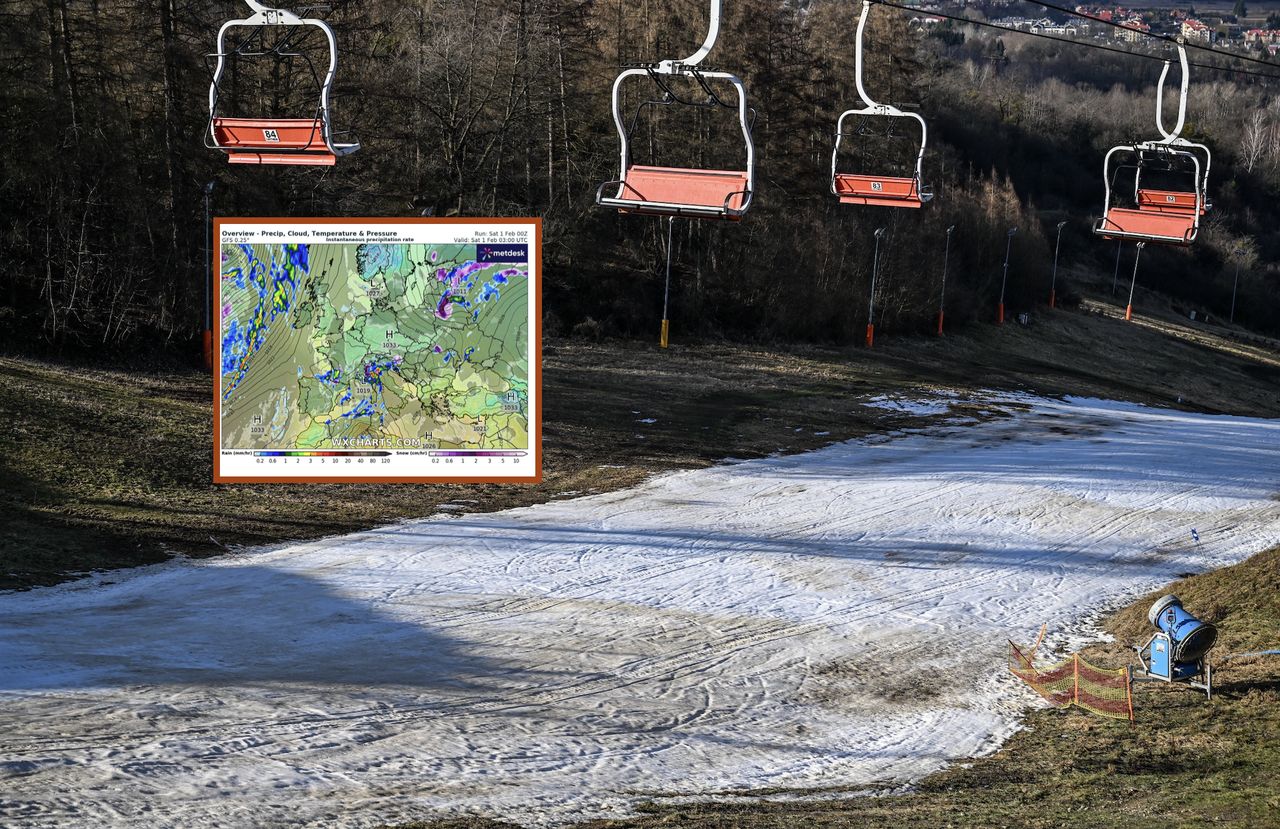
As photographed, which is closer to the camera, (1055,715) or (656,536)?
(1055,715)

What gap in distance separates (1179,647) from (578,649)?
7685 mm

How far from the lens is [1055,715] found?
15.0 m

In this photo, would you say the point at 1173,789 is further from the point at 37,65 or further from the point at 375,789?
the point at 37,65

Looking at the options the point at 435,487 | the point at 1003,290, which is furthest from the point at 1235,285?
the point at 435,487

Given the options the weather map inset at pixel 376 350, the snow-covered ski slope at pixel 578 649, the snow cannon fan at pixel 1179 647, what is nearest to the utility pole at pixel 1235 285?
the snow-covered ski slope at pixel 578 649

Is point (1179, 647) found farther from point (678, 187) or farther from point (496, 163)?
point (496, 163)

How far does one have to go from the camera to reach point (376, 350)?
37.1ft

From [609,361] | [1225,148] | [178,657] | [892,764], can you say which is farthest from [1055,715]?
[1225,148]

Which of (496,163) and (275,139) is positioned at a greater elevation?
(275,139)

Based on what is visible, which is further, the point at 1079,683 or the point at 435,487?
the point at 435,487

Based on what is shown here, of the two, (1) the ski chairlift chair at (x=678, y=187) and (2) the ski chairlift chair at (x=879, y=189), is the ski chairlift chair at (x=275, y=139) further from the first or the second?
(2) the ski chairlift chair at (x=879, y=189)

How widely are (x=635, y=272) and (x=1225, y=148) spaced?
278 ft

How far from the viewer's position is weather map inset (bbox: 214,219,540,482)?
10656 mm

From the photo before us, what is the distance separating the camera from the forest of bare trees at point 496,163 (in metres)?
31.4
